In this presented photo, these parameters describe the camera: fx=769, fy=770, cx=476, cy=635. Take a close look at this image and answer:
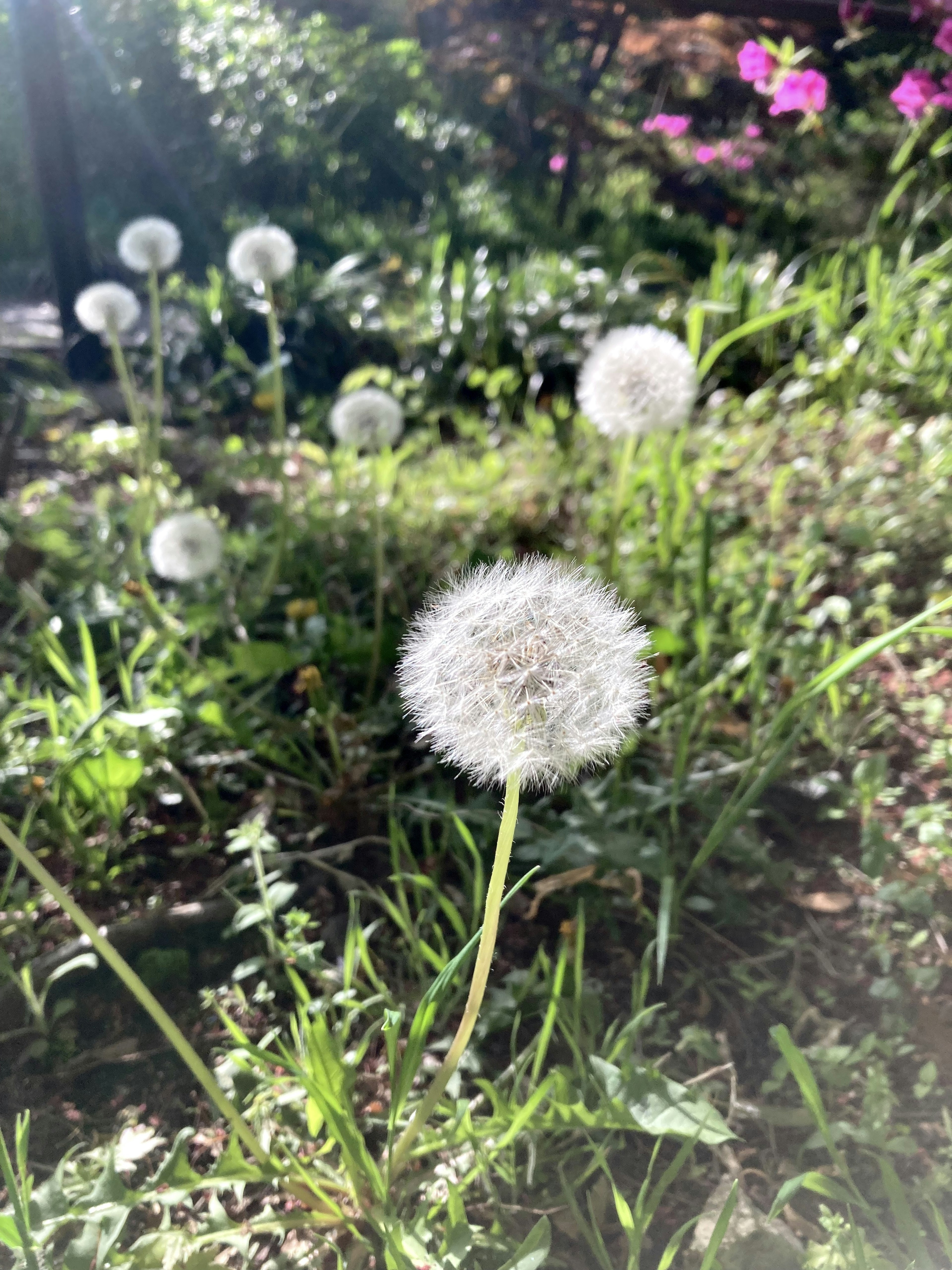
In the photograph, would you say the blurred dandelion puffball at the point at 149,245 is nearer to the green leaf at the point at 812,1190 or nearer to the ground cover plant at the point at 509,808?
the ground cover plant at the point at 509,808

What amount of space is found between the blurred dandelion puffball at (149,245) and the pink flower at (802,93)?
146 cm

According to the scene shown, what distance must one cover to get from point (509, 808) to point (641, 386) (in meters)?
0.89

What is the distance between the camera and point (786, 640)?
1346 millimetres

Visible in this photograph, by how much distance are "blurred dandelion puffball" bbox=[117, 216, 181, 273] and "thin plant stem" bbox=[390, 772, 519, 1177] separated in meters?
1.40

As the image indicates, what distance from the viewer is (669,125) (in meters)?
2.09

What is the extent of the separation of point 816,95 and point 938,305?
0.63 meters

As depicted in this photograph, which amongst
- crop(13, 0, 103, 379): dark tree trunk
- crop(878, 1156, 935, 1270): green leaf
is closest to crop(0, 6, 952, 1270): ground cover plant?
crop(878, 1156, 935, 1270): green leaf

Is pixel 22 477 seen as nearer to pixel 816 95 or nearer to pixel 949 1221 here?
pixel 816 95

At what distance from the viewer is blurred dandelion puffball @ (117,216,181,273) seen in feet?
4.91

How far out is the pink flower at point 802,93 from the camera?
5.91ft

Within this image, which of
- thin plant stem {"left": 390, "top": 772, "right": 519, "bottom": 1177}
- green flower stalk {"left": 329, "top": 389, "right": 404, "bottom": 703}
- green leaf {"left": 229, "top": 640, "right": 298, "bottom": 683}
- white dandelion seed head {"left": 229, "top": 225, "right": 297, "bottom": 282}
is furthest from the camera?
white dandelion seed head {"left": 229, "top": 225, "right": 297, "bottom": 282}

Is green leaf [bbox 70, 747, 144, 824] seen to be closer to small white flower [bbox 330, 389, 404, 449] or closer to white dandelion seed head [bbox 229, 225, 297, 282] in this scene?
small white flower [bbox 330, 389, 404, 449]

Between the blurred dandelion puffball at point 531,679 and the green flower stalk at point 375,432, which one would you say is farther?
the green flower stalk at point 375,432

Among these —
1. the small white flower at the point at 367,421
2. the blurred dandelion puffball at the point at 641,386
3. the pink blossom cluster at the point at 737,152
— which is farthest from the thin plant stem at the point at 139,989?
the pink blossom cluster at the point at 737,152
